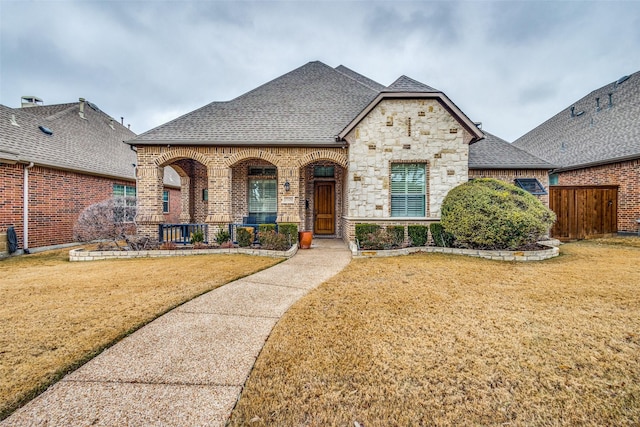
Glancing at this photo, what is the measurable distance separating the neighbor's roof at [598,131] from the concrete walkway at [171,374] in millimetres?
15784

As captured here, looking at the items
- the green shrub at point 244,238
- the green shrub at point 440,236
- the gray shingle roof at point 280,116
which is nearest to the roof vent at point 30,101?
the gray shingle roof at point 280,116

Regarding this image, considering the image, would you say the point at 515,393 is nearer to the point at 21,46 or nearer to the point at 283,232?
the point at 283,232

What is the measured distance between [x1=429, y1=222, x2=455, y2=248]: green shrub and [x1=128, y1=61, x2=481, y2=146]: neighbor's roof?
3.86m

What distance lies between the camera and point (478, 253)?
7.85 m

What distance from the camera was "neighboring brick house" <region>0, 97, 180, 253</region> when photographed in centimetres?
870

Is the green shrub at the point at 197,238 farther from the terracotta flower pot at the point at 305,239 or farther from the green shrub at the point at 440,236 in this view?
the green shrub at the point at 440,236

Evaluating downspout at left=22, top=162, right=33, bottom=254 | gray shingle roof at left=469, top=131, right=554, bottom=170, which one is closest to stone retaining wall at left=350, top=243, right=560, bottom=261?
gray shingle roof at left=469, top=131, right=554, bottom=170

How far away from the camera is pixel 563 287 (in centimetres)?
489

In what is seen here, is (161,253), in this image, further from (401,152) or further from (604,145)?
(604,145)

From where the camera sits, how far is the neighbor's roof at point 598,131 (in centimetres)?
1198

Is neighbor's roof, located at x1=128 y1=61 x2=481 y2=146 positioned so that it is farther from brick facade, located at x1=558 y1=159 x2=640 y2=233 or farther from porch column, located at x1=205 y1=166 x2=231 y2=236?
brick facade, located at x1=558 y1=159 x2=640 y2=233

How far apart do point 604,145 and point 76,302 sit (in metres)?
19.6

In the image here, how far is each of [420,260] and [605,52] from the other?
30.6 meters

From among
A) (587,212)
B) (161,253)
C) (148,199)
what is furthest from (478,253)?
(148,199)
